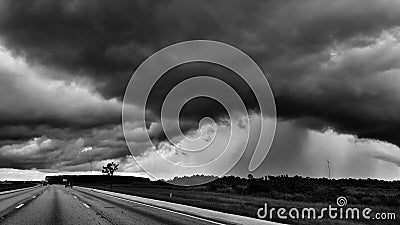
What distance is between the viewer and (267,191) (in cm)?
6606

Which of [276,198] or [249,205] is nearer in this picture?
[249,205]

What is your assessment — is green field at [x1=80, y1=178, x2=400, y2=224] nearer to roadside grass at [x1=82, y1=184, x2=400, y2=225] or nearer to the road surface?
roadside grass at [x1=82, y1=184, x2=400, y2=225]

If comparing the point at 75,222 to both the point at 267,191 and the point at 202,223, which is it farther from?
the point at 267,191

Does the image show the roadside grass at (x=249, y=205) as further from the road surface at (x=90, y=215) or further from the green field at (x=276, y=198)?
the road surface at (x=90, y=215)

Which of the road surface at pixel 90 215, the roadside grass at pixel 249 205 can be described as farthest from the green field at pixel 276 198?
the road surface at pixel 90 215

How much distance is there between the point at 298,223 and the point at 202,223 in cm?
363
